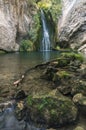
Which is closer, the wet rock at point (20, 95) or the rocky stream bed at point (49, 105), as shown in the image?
the rocky stream bed at point (49, 105)

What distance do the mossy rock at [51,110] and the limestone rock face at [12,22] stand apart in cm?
2091

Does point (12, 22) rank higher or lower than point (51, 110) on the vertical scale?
higher

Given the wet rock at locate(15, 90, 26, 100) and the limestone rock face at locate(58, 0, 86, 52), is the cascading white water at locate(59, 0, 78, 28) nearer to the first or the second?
the limestone rock face at locate(58, 0, 86, 52)

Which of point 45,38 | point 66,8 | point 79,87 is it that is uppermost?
point 66,8

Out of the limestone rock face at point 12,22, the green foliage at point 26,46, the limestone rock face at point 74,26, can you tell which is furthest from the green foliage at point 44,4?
the green foliage at point 26,46

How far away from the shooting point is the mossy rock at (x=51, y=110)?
6.20 m

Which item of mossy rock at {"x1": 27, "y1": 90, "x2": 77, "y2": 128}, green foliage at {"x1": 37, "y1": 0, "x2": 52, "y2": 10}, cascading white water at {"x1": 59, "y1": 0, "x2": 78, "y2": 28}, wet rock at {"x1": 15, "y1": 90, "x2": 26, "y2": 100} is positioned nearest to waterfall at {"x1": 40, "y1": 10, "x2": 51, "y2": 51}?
green foliage at {"x1": 37, "y1": 0, "x2": 52, "y2": 10}

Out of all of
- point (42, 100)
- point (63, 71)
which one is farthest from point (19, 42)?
point (42, 100)

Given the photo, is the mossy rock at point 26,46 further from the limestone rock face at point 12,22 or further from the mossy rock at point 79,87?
the mossy rock at point 79,87

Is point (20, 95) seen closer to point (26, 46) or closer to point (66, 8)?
point (26, 46)

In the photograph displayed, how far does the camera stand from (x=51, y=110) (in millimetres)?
6246

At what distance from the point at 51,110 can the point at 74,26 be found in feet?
84.3

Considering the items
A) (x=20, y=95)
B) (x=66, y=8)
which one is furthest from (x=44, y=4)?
(x=20, y=95)

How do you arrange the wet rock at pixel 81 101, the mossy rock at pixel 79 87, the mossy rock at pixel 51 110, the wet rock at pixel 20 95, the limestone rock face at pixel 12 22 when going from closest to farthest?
the mossy rock at pixel 51 110 → the wet rock at pixel 81 101 → the mossy rock at pixel 79 87 → the wet rock at pixel 20 95 → the limestone rock face at pixel 12 22
